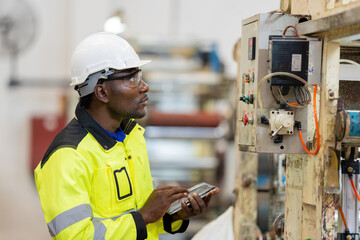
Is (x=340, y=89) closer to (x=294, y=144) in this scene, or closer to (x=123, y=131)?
(x=294, y=144)

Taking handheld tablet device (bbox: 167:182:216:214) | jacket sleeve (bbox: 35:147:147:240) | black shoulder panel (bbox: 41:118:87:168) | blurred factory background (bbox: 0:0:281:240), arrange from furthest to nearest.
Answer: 1. blurred factory background (bbox: 0:0:281:240)
2. handheld tablet device (bbox: 167:182:216:214)
3. black shoulder panel (bbox: 41:118:87:168)
4. jacket sleeve (bbox: 35:147:147:240)

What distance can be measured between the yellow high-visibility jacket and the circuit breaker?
1.73ft

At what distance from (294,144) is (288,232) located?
445 mm

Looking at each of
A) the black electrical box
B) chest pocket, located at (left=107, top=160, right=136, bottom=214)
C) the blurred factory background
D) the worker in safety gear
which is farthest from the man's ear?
the blurred factory background

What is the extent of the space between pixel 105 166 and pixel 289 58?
0.85 metres

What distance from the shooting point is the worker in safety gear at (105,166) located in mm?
2079

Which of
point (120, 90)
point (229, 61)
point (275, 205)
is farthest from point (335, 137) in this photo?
point (229, 61)

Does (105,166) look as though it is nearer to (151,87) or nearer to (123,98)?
(123,98)

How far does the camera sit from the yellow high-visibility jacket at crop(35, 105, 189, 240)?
2061 millimetres

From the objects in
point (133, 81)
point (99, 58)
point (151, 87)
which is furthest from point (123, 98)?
point (151, 87)

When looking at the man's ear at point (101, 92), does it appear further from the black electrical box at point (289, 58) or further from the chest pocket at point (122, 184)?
the black electrical box at point (289, 58)

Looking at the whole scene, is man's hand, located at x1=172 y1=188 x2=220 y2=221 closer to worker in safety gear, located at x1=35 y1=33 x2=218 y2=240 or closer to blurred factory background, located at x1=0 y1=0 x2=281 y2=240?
worker in safety gear, located at x1=35 y1=33 x2=218 y2=240

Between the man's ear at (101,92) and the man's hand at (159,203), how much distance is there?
0.44 meters

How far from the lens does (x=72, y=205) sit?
80.8 inches
